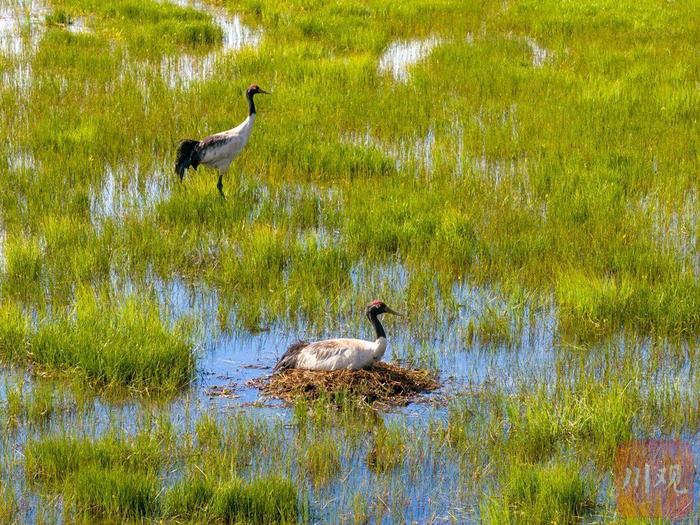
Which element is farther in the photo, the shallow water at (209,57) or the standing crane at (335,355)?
the shallow water at (209,57)

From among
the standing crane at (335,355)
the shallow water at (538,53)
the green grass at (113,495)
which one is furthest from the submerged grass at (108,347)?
the shallow water at (538,53)

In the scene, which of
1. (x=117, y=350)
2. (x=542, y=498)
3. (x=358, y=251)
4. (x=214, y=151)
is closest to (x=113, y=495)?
(x=117, y=350)

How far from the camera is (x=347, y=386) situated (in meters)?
8.19

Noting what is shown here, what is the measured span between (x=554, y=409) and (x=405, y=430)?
101cm

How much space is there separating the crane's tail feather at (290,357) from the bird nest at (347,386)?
5cm

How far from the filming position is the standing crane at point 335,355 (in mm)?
8367

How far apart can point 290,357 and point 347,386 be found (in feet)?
1.78

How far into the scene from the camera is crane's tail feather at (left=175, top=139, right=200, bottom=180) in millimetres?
12539

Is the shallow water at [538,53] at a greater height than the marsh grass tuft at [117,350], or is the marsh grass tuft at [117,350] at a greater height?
the shallow water at [538,53]

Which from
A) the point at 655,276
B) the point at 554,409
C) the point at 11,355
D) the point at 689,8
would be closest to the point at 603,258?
the point at 655,276

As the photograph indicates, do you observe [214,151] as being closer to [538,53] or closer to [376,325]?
[376,325]

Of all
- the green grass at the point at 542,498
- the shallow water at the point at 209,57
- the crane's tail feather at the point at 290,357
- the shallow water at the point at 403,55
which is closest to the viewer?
the green grass at the point at 542,498

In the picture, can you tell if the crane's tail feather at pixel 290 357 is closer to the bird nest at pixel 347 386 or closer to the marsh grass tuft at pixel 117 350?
the bird nest at pixel 347 386

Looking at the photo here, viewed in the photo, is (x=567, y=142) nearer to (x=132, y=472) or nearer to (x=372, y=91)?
(x=372, y=91)
